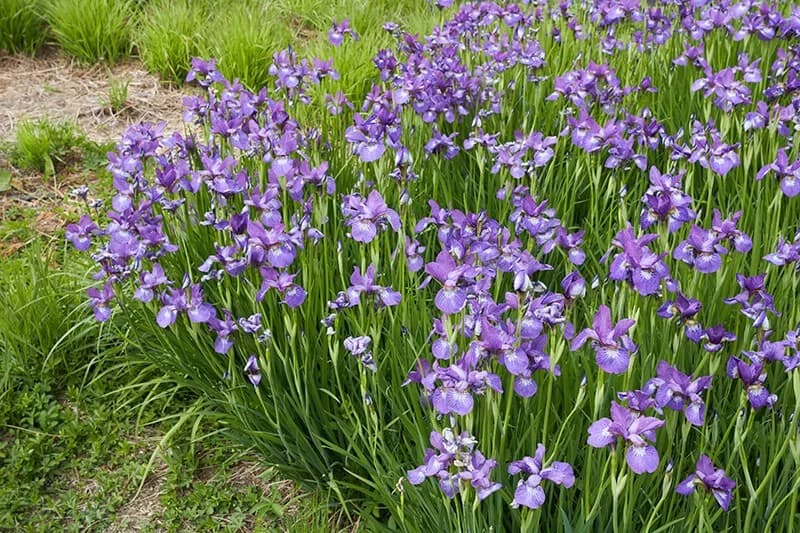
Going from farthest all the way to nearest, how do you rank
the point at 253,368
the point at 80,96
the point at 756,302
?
the point at 80,96 → the point at 253,368 → the point at 756,302

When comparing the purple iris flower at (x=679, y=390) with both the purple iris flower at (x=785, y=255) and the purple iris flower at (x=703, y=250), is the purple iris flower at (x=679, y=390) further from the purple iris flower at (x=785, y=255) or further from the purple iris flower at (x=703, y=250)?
the purple iris flower at (x=785, y=255)

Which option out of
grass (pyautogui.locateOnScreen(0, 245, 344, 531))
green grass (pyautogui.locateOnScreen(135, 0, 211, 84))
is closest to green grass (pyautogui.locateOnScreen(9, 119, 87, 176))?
green grass (pyautogui.locateOnScreen(135, 0, 211, 84))

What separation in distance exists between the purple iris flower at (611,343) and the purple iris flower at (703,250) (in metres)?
0.46

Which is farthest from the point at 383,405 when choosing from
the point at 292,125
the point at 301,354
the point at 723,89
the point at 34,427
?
the point at 723,89

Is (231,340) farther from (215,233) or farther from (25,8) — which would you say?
(25,8)

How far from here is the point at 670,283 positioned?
80.2 inches

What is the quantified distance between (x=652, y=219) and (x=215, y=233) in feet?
4.86

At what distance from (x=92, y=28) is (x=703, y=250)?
4.20m

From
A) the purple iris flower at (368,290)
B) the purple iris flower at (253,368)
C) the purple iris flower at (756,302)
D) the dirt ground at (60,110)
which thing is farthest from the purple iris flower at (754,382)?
the dirt ground at (60,110)

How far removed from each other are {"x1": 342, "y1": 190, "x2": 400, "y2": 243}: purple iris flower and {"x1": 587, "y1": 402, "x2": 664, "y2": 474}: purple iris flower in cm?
84

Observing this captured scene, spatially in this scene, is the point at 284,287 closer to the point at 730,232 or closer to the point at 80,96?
the point at 730,232

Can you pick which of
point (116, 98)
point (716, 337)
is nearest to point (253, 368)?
point (716, 337)

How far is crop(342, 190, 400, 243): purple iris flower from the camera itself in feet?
7.25

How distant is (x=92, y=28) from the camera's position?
16.7 feet
